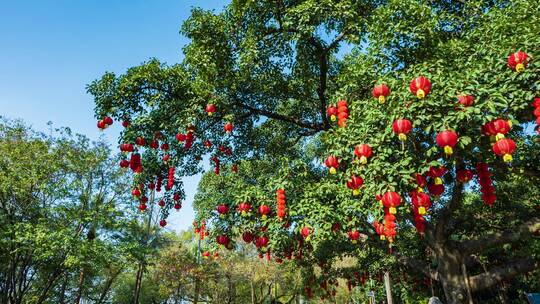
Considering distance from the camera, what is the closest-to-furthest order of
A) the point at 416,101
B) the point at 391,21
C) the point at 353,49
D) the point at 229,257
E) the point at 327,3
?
the point at 416,101 < the point at 391,21 < the point at 327,3 < the point at 353,49 < the point at 229,257

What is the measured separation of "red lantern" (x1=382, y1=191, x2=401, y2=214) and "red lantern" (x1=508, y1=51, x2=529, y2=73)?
7.97 ft

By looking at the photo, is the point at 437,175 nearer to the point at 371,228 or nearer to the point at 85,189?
the point at 371,228

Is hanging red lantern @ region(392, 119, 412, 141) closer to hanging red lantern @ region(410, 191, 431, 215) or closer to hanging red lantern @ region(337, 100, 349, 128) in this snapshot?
hanging red lantern @ region(410, 191, 431, 215)

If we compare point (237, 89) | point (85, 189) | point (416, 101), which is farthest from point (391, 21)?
point (85, 189)

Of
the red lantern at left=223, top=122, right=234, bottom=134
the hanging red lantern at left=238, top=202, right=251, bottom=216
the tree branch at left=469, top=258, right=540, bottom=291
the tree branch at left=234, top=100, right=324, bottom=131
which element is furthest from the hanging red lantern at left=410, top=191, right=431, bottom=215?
the tree branch at left=469, top=258, right=540, bottom=291

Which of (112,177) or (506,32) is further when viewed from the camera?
(112,177)

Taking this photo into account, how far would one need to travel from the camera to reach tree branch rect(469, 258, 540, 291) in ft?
33.4

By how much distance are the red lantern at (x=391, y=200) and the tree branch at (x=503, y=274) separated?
6.62 m

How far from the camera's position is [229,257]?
1083 inches

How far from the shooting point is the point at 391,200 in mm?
5527

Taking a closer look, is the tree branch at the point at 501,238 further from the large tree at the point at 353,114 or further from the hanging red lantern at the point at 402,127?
the hanging red lantern at the point at 402,127

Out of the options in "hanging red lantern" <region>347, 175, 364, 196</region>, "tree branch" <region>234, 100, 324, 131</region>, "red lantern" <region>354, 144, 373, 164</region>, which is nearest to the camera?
"red lantern" <region>354, 144, 373, 164</region>

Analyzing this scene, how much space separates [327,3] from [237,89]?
3.35 m

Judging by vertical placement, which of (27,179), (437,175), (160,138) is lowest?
(437,175)
